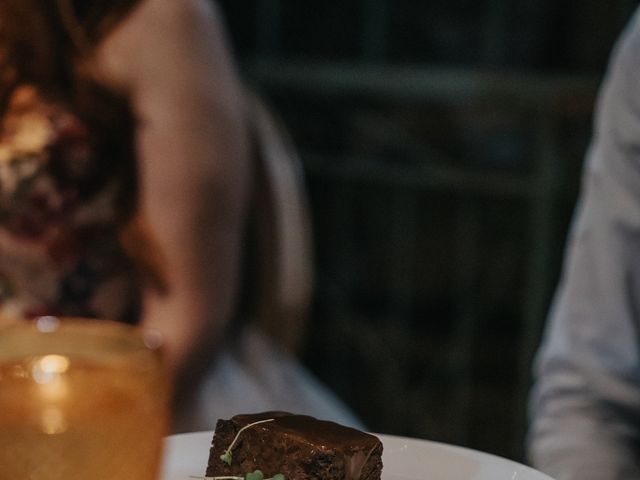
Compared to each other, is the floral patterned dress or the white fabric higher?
the floral patterned dress

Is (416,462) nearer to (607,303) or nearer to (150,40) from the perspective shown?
(607,303)

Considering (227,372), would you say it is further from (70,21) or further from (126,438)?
(126,438)

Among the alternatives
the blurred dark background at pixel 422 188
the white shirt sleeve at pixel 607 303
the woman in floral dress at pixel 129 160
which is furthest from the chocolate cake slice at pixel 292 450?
the blurred dark background at pixel 422 188

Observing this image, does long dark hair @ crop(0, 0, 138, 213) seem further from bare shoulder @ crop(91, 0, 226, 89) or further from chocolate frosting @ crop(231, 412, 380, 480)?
chocolate frosting @ crop(231, 412, 380, 480)

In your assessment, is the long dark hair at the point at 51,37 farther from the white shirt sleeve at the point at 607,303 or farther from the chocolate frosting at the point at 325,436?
the chocolate frosting at the point at 325,436

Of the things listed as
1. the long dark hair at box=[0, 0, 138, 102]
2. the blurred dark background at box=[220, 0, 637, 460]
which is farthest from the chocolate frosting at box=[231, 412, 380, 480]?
the blurred dark background at box=[220, 0, 637, 460]
